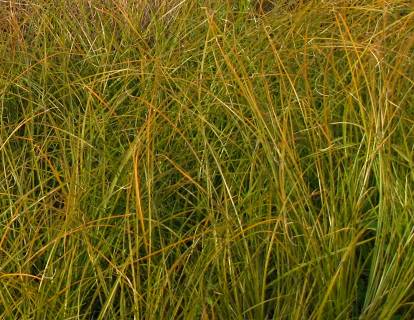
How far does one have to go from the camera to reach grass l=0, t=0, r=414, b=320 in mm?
1516

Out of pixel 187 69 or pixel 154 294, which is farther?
Answer: pixel 187 69

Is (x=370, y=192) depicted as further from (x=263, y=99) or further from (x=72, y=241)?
(x=72, y=241)

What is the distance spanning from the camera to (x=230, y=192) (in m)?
1.72

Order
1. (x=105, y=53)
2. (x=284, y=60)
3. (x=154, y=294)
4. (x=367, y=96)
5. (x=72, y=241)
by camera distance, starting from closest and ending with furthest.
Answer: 1. (x=154, y=294)
2. (x=72, y=241)
3. (x=367, y=96)
4. (x=284, y=60)
5. (x=105, y=53)

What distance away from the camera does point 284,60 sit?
6.64 ft

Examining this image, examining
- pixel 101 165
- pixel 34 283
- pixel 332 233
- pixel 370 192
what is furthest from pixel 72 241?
pixel 370 192

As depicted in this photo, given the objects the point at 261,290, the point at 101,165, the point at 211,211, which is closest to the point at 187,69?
the point at 101,165

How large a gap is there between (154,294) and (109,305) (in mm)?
87

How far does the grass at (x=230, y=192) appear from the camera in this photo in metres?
1.52

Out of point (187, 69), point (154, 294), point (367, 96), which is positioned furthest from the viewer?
point (187, 69)

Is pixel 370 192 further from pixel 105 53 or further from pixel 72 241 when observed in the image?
pixel 105 53

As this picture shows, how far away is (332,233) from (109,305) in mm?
401

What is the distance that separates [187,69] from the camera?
7.14ft

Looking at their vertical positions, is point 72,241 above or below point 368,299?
above
